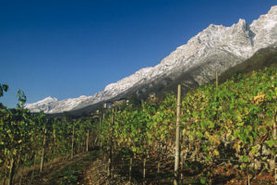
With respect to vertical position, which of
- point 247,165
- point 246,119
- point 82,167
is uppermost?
point 246,119

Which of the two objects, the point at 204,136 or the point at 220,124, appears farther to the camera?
the point at 220,124

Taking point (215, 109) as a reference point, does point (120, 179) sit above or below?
below

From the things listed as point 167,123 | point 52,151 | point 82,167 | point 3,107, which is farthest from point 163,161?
point 52,151

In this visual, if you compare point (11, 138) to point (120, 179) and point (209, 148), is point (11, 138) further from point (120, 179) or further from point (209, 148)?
point (209, 148)

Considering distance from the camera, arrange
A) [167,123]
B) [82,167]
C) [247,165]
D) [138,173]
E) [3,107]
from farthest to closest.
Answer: [82,167]
[138,173]
[167,123]
[3,107]
[247,165]

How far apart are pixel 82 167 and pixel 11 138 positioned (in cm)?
2127

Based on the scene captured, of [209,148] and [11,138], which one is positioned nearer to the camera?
[209,148]

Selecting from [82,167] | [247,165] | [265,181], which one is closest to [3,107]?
[247,165]

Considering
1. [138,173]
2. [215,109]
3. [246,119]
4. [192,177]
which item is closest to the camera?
[246,119]

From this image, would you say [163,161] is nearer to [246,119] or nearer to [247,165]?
[246,119]

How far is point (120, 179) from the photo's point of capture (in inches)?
1133

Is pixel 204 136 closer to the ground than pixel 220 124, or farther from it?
closer to the ground

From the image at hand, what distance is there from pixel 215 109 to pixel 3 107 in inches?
529

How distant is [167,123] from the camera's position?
30.4 m
